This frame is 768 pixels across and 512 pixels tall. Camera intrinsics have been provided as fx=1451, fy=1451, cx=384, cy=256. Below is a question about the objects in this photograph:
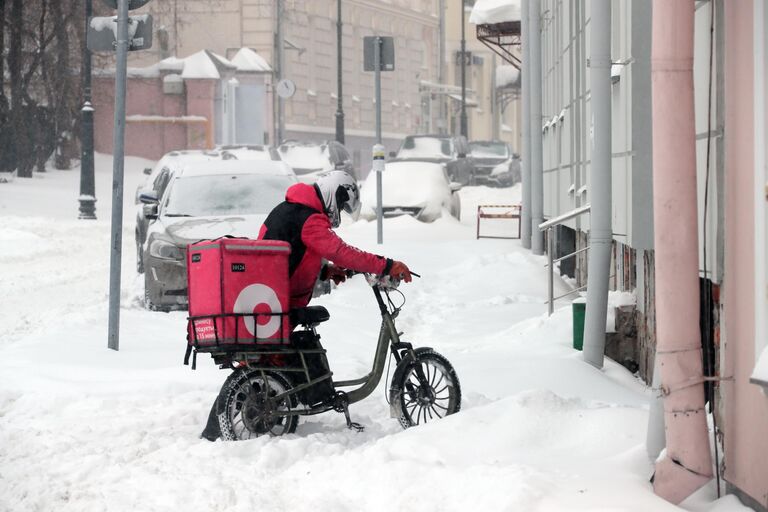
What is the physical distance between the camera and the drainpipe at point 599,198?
369 inches

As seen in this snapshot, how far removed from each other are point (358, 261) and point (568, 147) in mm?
9411

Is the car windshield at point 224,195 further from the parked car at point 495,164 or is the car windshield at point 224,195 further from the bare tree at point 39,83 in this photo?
the parked car at point 495,164

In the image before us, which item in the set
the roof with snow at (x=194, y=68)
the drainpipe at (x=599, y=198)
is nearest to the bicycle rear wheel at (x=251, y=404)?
the drainpipe at (x=599, y=198)

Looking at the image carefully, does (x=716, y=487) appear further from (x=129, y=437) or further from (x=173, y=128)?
(x=173, y=128)

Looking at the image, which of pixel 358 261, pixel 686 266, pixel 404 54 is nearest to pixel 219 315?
pixel 358 261

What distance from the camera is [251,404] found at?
7121mm

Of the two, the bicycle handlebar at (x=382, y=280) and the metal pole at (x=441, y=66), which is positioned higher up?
the metal pole at (x=441, y=66)

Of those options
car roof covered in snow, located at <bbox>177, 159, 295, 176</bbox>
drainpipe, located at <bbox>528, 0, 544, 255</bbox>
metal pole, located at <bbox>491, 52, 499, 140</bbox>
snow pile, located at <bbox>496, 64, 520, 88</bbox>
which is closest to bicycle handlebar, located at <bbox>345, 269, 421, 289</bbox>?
car roof covered in snow, located at <bbox>177, 159, 295, 176</bbox>

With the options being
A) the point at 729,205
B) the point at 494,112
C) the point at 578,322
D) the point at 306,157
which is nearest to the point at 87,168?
the point at 306,157

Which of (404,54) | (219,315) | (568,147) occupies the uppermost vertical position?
(404,54)

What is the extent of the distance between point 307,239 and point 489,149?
42158 mm

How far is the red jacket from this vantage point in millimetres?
7277

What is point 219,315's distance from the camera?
6.83 metres

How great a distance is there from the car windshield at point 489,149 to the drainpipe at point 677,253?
4313 cm
